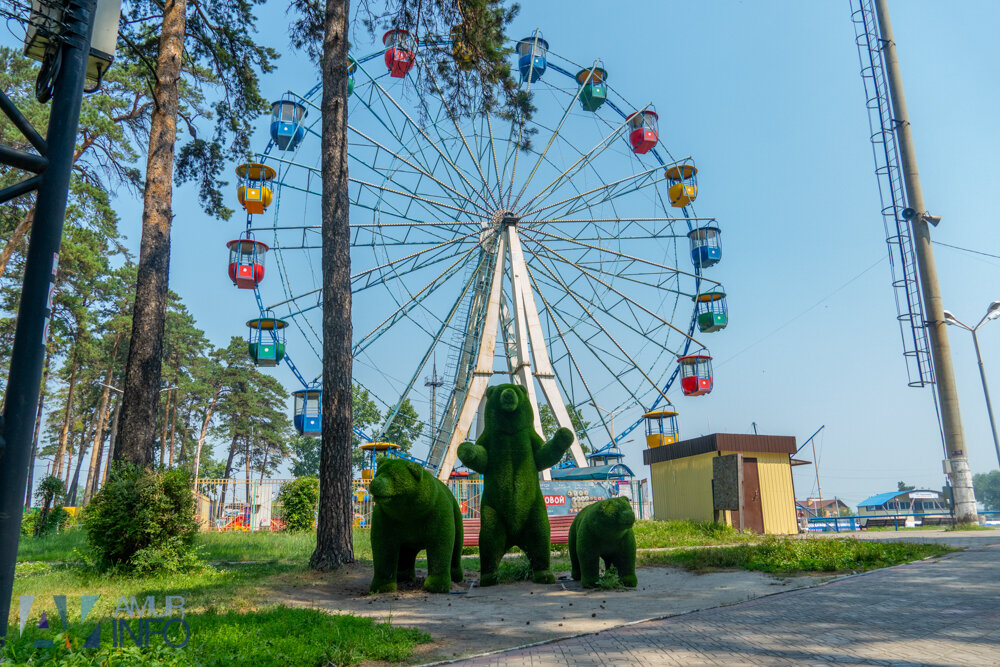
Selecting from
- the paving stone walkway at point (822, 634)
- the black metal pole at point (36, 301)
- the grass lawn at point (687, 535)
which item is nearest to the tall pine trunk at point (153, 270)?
the black metal pole at point (36, 301)

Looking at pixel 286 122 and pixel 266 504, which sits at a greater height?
pixel 286 122

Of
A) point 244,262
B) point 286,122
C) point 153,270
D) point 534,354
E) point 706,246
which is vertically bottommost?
point 153,270

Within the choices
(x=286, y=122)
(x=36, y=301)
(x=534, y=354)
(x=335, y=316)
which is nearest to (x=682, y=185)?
(x=534, y=354)

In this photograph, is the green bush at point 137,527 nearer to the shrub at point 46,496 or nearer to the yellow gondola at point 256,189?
the shrub at point 46,496

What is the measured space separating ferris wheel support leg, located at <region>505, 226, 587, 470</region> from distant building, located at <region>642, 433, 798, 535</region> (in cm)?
267

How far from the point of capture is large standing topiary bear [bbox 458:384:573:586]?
7.85 metres

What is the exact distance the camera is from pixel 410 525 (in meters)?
7.12

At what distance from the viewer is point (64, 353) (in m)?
30.5

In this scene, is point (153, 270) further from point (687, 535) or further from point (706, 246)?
point (706, 246)

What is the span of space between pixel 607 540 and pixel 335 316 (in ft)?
15.9

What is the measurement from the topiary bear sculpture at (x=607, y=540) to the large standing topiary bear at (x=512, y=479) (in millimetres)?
602

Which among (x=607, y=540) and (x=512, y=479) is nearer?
(x=607, y=540)

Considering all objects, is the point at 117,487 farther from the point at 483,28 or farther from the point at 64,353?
the point at 64,353

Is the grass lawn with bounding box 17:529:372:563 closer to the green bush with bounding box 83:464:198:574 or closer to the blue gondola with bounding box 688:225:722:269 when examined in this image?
the green bush with bounding box 83:464:198:574
